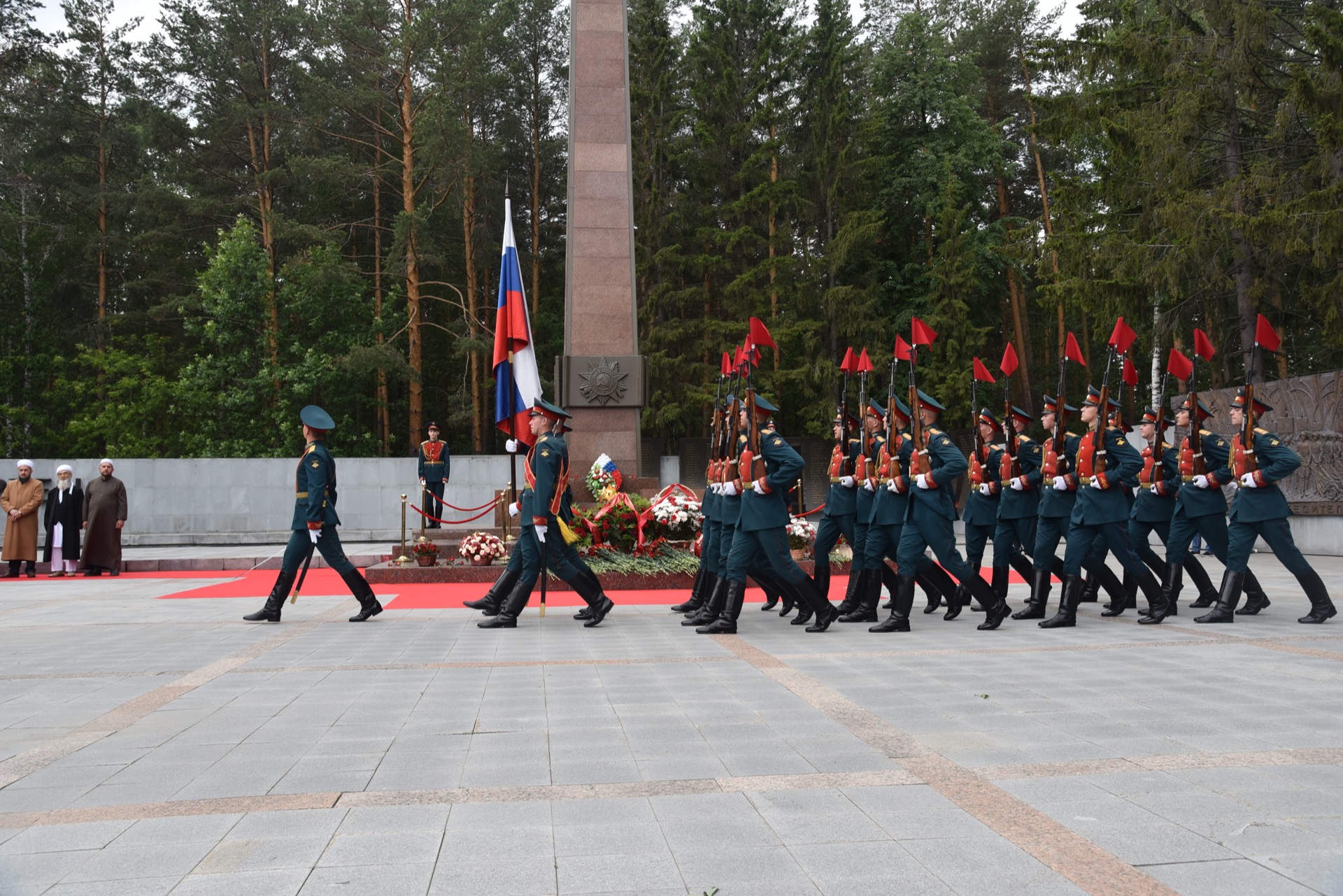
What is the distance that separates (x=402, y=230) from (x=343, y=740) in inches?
947

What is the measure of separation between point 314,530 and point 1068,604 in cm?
624

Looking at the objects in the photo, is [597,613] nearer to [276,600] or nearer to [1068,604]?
[276,600]

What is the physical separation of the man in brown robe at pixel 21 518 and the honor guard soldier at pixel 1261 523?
14.5 meters

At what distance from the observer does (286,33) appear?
3044 cm

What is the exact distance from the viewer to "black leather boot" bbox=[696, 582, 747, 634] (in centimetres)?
768

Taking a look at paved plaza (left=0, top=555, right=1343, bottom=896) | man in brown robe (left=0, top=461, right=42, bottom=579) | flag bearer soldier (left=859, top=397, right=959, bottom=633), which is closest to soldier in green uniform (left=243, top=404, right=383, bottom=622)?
paved plaza (left=0, top=555, right=1343, bottom=896)

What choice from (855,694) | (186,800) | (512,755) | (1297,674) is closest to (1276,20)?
(1297,674)

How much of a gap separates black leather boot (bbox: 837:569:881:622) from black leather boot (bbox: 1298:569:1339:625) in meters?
3.26

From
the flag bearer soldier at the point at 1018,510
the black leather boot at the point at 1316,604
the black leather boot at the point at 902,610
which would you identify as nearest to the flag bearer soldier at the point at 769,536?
the black leather boot at the point at 902,610

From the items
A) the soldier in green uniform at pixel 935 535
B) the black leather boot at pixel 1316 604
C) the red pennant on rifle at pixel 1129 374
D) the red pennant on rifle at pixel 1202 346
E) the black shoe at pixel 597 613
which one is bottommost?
the black shoe at pixel 597 613

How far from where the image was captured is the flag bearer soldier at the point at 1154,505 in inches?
354

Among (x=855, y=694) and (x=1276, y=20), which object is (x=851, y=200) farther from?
(x=855, y=694)

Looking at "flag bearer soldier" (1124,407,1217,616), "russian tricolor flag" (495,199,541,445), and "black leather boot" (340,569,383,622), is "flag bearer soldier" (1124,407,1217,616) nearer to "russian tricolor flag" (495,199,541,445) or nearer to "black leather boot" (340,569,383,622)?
"black leather boot" (340,569,383,622)

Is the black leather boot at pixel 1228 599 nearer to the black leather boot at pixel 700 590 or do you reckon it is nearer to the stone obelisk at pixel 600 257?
the black leather boot at pixel 700 590
